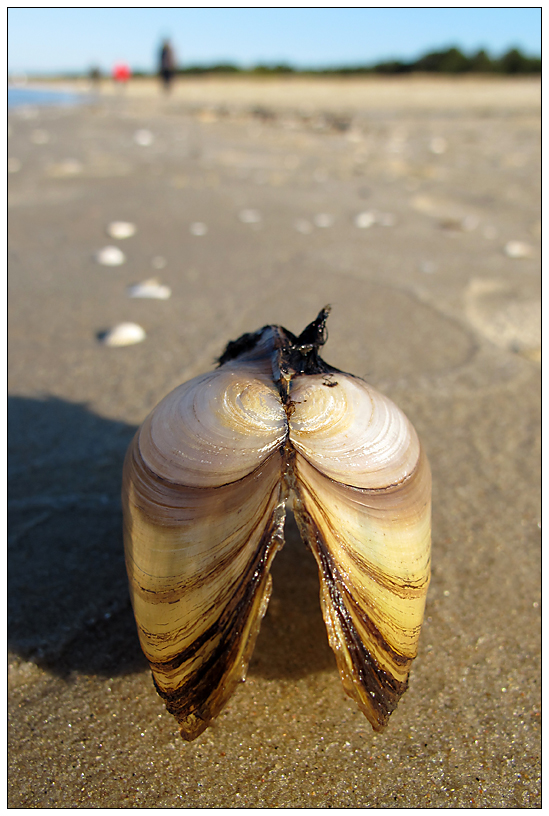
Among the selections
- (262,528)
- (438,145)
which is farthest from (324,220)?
(438,145)

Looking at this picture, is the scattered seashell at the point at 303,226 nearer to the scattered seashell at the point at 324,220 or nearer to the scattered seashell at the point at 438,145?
the scattered seashell at the point at 324,220

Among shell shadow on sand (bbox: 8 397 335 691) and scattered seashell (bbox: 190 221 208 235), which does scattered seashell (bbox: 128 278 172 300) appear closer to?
scattered seashell (bbox: 190 221 208 235)

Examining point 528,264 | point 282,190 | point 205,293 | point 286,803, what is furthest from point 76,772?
point 282,190

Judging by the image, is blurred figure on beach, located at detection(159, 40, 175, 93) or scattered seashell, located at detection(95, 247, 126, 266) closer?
scattered seashell, located at detection(95, 247, 126, 266)

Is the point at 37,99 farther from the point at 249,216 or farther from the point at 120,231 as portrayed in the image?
the point at 120,231

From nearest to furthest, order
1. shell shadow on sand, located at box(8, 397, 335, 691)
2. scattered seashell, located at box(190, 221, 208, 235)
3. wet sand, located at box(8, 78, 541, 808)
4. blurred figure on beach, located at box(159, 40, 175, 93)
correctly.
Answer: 1. wet sand, located at box(8, 78, 541, 808)
2. shell shadow on sand, located at box(8, 397, 335, 691)
3. scattered seashell, located at box(190, 221, 208, 235)
4. blurred figure on beach, located at box(159, 40, 175, 93)

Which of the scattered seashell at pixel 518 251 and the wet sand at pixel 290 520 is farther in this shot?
the scattered seashell at pixel 518 251

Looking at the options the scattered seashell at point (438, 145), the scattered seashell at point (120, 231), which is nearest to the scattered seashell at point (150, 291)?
the scattered seashell at point (120, 231)

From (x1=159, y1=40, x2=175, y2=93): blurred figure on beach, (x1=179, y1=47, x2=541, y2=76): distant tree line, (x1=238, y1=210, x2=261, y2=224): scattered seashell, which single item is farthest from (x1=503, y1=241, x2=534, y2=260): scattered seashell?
(x1=179, y1=47, x2=541, y2=76): distant tree line

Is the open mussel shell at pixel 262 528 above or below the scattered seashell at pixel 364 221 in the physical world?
below
